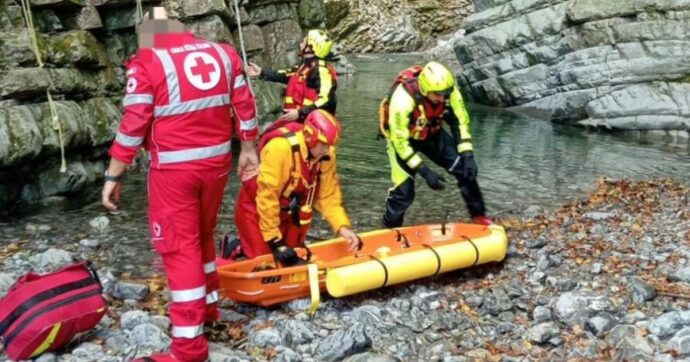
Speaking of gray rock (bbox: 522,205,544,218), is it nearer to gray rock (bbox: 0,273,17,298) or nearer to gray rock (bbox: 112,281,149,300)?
gray rock (bbox: 112,281,149,300)

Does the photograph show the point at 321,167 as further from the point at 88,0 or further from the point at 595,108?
the point at 595,108

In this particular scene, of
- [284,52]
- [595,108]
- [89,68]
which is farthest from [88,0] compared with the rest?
[595,108]

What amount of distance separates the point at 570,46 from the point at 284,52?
971 cm

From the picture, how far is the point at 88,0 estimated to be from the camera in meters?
11.5

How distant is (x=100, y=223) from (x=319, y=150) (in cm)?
420

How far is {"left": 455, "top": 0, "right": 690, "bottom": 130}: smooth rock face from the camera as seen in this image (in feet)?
62.2

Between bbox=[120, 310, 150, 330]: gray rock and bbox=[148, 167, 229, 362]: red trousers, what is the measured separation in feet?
2.55

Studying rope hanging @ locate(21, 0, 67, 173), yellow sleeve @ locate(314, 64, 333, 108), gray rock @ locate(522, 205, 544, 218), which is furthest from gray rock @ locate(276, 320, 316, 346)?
rope hanging @ locate(21, 0, 67, 173)

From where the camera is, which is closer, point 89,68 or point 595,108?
point 89,68

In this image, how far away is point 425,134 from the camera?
8.05 meters

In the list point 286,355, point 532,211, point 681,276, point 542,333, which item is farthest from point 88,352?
point 532,211

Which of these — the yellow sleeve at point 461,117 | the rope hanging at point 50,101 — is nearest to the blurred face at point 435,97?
the yellow sleeve at point 461,117

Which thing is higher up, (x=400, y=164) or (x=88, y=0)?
(x=88, y=0)

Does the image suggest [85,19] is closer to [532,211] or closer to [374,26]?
[532,211]
